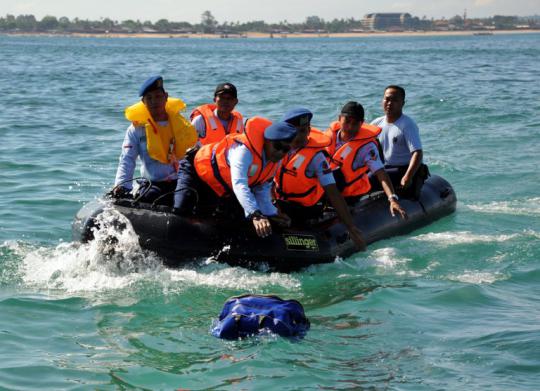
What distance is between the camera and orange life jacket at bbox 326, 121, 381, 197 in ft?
30.5

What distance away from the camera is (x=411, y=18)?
190500mm

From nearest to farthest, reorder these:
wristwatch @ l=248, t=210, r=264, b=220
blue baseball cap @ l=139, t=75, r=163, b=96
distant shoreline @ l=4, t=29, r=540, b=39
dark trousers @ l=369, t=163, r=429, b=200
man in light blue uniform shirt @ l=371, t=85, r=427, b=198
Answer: wristwatch @ l=248, t=210, r=264, b=220 < blue baseball cap @ l=139, t=75, r=163, b=96 < man in light blue uniform shirt @ l=371, t=85, r=427, b=198 < dark trousers @ l=369, t=163, r=429, b=200 < distant shoreline @ l=4, t=29, r=540, b=39

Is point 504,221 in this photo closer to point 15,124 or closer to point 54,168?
point 54,168

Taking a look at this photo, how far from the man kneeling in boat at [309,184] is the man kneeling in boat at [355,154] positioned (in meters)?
0.47

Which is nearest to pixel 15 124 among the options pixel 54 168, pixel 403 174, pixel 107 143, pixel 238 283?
pixel 107 143

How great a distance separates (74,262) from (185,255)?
3.34ft

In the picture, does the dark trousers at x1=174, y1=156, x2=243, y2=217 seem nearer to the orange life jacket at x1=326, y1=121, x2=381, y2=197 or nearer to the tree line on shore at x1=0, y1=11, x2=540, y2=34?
the orange life jacket at x1=326, y1=121, x2=381, y2=197

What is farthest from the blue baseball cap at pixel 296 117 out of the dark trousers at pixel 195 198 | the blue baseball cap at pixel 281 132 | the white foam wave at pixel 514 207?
the white foam wave at pixel 514 207

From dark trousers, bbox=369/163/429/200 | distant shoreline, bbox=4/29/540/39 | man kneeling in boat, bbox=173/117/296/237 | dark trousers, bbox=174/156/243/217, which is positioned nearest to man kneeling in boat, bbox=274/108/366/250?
man kneeling in boat, bbox=173/117/296/237

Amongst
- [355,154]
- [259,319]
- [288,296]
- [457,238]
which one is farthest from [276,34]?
[259,319]

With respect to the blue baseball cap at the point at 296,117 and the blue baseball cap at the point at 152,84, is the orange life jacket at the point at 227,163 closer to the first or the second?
the blue baseball cap at the point at 296,117

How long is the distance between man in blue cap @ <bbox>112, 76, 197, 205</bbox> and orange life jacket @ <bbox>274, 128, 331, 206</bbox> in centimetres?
92

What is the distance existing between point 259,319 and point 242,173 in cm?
155

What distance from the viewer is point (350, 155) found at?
9297 millimetres
